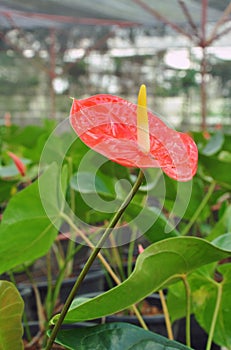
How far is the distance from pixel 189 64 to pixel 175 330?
19.6 feet

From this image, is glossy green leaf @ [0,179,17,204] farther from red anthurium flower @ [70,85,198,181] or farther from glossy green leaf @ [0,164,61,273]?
red anthurium flower @ [70,85,198,181]

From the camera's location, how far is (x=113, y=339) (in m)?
0.50

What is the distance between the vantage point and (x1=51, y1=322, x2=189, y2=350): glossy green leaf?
49cm

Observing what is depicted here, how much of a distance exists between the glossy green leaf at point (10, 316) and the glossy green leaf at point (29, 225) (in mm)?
147

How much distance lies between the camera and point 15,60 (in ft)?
23.4

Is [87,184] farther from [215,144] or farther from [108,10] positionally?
[108,10]

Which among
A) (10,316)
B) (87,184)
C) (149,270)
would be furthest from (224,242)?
(87,184)

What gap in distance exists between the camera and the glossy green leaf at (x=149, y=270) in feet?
1.56

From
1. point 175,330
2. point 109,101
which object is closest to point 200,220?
point 175,330

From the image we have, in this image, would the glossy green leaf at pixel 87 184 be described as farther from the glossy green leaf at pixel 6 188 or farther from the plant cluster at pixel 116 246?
the glossy green leaf at pixel 6 188

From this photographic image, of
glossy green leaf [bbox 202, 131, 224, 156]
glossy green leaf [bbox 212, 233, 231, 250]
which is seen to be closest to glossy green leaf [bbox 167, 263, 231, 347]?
glossy green leaf [bbox 212, 233, 231, 250]

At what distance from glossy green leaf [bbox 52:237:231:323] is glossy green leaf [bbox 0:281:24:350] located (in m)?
0.05

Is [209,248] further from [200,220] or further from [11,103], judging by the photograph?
[11,103]

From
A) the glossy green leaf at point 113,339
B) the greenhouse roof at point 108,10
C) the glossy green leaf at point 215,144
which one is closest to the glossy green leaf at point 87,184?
the glossy green leaf at point 113,339
